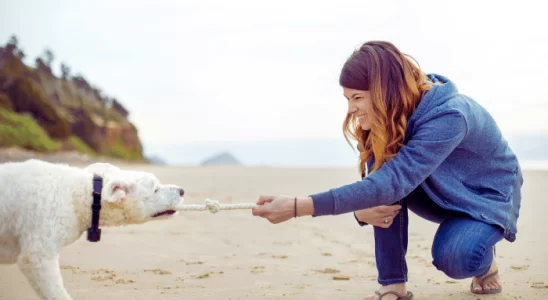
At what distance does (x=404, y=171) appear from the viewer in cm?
301

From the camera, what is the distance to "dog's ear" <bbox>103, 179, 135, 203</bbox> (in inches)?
127

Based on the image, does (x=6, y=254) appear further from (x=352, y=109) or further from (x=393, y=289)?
(x=393, y=289)

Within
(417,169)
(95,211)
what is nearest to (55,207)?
(95,211)

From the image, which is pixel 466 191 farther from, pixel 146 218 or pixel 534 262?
pixel 146 218

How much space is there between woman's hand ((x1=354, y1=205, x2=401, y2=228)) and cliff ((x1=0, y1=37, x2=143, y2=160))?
14974mm

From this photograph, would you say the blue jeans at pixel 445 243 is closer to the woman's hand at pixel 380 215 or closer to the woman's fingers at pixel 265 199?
the woman's hand at pixel 380 215

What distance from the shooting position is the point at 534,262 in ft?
14.6

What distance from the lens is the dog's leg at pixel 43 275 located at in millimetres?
3020

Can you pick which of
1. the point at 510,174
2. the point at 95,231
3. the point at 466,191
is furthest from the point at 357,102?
the point at 95,231

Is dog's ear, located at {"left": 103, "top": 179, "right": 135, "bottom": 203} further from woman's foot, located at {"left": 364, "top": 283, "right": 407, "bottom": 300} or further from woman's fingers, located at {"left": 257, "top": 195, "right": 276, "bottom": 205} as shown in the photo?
woman's foot, located at {"left": 364, "top": 283, "right": 407, "bottom": 300}

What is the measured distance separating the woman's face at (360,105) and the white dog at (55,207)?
1.15m

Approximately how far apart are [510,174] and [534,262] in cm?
137

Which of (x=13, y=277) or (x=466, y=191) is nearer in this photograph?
(x=466, y=191)

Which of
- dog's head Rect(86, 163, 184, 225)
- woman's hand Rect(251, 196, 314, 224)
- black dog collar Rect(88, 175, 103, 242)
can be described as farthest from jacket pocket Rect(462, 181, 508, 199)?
black dog collar Rect(88, 175, 103, 242)
